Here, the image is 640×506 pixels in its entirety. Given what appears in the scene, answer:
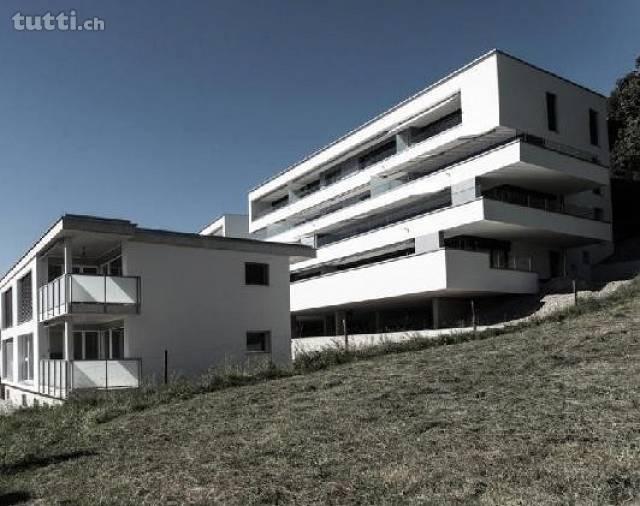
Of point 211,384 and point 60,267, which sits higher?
point 60,267

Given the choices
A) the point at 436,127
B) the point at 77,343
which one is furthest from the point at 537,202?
the point at 77,343

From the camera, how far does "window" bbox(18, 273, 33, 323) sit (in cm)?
3047

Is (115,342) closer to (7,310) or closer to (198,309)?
(198,309)

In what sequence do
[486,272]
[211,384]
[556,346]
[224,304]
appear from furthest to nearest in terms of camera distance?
[486,272], [224,304], [211,384], [556,346]

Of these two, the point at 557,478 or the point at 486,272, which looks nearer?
the point at 557,478

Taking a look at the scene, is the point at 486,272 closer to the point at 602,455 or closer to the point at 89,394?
the point at 89,394

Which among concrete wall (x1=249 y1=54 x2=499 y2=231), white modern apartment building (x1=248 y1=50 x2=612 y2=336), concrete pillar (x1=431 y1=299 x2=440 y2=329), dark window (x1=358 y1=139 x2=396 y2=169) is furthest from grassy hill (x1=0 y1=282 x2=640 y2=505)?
dark window (x1=358 y1=139 x2=396 y2=169)

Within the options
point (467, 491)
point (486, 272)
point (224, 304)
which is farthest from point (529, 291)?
point (467, 491)

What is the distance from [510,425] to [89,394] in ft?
48.6

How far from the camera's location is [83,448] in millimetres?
11367

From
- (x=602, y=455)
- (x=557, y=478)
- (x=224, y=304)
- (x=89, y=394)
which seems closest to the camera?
(x=557, y=478)

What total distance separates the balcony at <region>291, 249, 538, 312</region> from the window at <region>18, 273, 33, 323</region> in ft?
61.6

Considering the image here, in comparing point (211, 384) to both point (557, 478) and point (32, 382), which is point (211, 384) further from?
point (32, 382)

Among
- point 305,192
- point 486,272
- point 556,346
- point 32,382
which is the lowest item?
point 32,382
